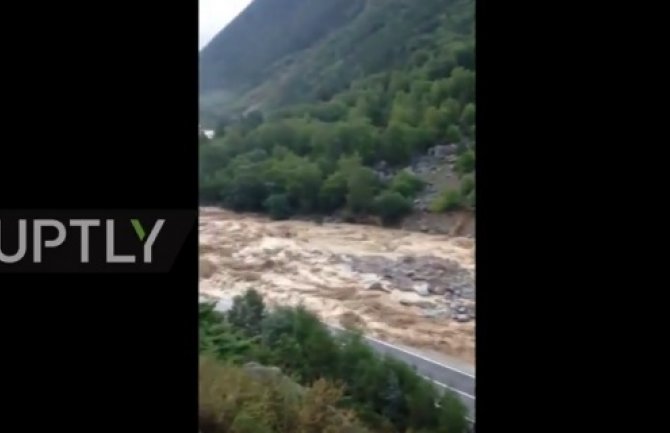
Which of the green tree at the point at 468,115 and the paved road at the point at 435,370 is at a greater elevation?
the green tree at the point at 468,115

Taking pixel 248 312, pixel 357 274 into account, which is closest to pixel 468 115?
pixel 357 274

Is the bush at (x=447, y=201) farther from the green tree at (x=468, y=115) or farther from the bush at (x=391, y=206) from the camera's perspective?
the green tree at (x=468, y=115)
